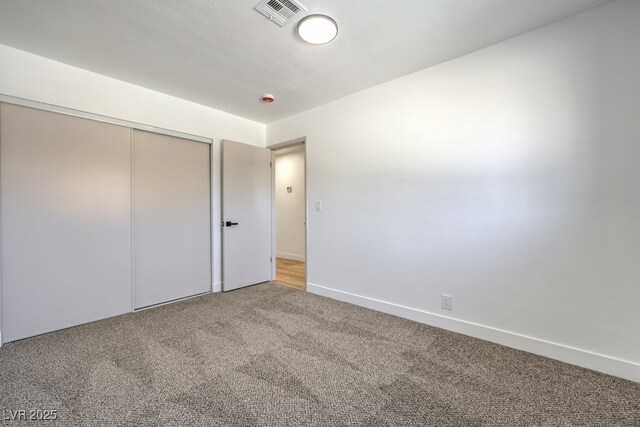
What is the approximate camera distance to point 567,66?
76.5 inches

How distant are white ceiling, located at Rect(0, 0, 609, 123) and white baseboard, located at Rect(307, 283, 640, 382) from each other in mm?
2380

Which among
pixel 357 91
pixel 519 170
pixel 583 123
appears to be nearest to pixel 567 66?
pixel 583 123

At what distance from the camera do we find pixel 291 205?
20.2 feet

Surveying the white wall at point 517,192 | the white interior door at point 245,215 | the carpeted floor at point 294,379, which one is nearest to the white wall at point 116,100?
the white interior door at point 245,215

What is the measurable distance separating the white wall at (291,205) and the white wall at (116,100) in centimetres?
200

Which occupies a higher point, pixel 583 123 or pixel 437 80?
pixel 437 80

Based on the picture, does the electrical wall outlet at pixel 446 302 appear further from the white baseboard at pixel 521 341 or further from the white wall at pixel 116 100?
the white wall at pixel 116 100

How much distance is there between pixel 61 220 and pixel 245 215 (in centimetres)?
189

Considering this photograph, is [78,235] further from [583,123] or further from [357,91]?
[583,123]

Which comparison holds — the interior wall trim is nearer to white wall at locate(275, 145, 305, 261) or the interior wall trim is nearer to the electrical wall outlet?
white wall at locate(275, 145, 305, 261)

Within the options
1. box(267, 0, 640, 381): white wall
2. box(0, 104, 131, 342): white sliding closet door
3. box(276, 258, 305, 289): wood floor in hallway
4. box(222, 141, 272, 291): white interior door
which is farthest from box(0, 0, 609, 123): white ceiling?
box(276, 258, 305, 289): wood floor in hallway

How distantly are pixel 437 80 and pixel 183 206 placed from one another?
3.14 metres

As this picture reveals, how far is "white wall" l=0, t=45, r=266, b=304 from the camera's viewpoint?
2297 mm

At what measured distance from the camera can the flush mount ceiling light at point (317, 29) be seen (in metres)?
1.91
